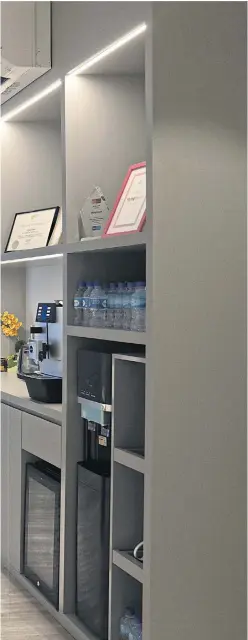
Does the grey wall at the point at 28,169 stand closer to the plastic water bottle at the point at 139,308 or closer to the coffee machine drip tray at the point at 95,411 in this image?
the coffee machine drip tray at the point at 95,411

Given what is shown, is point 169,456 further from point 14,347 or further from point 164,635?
point 14,347

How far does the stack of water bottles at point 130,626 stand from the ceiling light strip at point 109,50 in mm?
1916

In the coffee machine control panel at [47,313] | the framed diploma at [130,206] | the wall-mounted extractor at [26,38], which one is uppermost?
the wall-mounted extractor at [26,38]

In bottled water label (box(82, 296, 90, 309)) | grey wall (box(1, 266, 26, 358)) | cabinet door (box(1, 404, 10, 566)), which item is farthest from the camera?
grey wall (box(1, 266, 26, 358))

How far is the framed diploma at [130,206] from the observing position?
300cm

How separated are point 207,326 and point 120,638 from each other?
1.16 m

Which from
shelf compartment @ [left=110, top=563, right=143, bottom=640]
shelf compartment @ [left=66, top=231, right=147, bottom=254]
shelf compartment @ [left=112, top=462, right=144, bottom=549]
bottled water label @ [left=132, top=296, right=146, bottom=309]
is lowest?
shelf compartment @ [left=110, top=563, right=143, bottom=640]

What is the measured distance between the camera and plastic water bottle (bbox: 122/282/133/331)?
3002mm

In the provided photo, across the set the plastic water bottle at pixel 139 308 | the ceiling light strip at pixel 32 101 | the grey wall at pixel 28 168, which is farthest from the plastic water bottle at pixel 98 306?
the grey wall at pixel 28 168

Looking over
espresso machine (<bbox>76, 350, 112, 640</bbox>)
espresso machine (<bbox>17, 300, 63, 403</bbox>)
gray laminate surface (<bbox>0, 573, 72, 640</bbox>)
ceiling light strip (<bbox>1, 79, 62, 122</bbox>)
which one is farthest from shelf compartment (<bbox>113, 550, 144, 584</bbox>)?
ceiling light strip (<bbox>1, 79, 62, 122</bbox>)

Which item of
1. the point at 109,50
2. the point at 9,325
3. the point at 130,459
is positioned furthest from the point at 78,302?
the point at 9,325

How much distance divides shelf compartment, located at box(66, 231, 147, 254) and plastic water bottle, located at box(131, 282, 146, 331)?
15cm

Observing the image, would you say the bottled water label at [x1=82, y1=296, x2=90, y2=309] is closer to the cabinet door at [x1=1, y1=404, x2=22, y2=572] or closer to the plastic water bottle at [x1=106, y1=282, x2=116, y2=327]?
the plastic water bottle at [x1=106, y1=282, x2=116, y2=327]

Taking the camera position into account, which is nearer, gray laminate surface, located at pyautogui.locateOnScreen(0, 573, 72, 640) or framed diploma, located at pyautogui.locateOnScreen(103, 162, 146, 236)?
framed diploma, located at pyautogui.locateOnScreen(103, 162, 146, 236)
